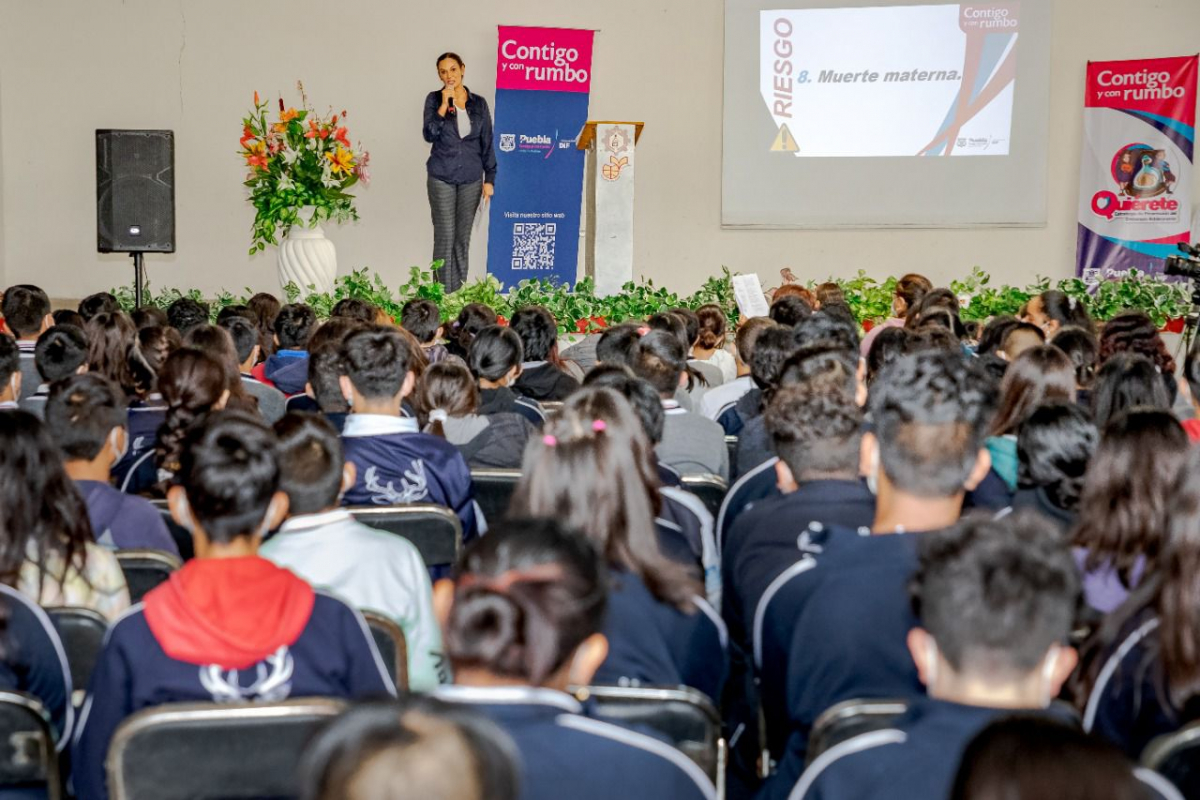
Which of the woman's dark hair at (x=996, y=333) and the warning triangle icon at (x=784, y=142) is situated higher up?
the warning triangle icon at (x=784, y=142)

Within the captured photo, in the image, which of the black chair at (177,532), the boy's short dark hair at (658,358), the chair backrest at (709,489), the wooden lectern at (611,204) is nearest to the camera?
the black chair at (177,532)

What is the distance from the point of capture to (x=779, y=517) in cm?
236

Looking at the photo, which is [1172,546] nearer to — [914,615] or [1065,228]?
[914,615]

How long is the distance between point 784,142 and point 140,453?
24.3 ft

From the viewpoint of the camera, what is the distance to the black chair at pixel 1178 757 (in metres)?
1.40

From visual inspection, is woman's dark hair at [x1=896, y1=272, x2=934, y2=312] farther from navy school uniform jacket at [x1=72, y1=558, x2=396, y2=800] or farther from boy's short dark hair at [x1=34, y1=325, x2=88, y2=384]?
navy school uniform jacket at [x1=72, y1=558, x2=396, y2=800]

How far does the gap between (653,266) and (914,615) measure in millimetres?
8890

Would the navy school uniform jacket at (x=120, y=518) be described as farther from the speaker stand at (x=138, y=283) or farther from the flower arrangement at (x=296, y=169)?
the speaker stand at (x=138, y=283)

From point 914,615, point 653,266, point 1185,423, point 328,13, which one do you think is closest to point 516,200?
point 653,266

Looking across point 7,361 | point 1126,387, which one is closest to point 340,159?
point 7,361

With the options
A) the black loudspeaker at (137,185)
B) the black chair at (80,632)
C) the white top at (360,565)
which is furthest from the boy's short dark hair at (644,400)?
the black loudspeaker at (137,185)

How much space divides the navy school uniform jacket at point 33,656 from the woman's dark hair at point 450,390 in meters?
1.69

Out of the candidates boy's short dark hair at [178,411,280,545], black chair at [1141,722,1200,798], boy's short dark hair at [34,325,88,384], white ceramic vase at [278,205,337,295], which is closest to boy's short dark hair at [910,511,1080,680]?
black chair at [1141,722,1200,798]

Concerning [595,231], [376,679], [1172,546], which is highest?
[595,231]
